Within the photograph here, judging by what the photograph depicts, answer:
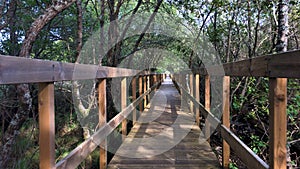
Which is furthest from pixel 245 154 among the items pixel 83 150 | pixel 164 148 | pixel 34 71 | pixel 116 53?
pixel 116 53

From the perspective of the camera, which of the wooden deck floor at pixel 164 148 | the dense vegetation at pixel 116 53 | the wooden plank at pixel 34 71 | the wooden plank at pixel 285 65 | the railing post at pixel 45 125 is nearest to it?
the wooden plank at pixel 34 71

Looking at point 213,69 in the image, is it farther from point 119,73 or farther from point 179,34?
point 179,34

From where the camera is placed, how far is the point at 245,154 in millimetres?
1731

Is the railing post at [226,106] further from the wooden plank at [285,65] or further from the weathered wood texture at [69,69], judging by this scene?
the wooden plank at [285,65]

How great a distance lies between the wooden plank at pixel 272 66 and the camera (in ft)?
3.61

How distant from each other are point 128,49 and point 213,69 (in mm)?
9837

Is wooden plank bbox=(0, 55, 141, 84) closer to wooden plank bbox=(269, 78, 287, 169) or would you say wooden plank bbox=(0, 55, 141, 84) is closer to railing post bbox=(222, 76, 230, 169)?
wooden plank bbox=(269, 78, 287, 169)

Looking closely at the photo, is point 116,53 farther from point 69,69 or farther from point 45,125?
point 45,125

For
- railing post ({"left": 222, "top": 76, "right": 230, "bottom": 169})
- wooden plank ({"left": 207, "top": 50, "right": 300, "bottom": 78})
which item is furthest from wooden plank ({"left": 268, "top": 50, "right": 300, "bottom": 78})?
railing post ({"left": 222, "top": 76, "right": 230, "bottom": 169})

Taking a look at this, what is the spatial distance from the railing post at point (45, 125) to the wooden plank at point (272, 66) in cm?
106

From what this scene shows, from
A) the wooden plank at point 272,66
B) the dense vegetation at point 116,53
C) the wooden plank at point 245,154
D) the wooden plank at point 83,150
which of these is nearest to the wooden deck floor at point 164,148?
the wooden plank at point 83,150

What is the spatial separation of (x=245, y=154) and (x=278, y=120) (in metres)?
0.50

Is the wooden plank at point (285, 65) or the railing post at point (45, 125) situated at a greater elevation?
the wooden plank at point (285, 65)

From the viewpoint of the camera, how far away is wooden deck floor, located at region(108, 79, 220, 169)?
8.90 feet
